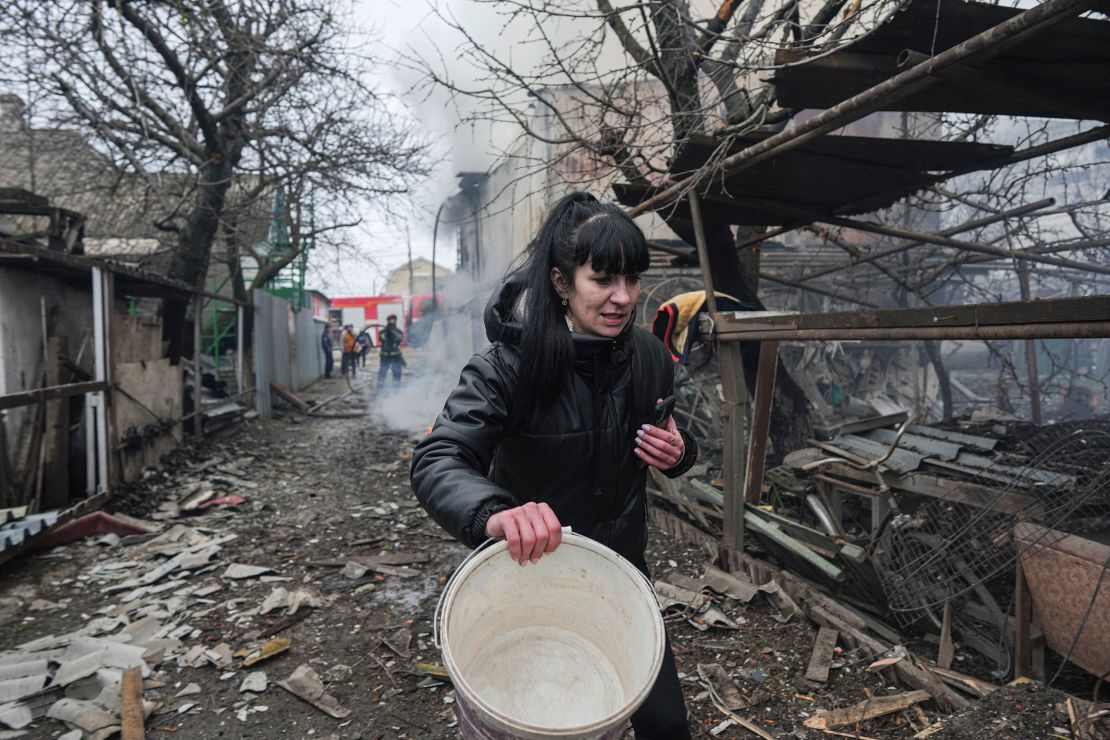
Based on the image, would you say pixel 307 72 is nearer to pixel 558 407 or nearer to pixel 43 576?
pixel 43 576

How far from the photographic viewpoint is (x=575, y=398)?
1870 millimetres

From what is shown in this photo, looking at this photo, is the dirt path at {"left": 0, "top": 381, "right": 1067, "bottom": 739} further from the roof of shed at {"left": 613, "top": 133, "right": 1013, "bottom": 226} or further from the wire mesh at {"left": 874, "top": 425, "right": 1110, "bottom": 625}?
the roof of shed at {"left": 613, "top": 133, "right": 1013, "bottom": 226}

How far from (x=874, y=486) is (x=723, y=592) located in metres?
1.80

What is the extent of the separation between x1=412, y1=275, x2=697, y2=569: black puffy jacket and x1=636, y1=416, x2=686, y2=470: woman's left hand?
9 cm

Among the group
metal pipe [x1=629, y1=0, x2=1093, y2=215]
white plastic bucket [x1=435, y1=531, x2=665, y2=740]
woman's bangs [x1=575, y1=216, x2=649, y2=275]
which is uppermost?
metal pipe [x1=629, y1=0, x2=1093, y2=215]

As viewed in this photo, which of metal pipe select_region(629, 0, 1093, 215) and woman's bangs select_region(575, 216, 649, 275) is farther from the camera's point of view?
metal pipe select_region(629, 0, 1093, 215)

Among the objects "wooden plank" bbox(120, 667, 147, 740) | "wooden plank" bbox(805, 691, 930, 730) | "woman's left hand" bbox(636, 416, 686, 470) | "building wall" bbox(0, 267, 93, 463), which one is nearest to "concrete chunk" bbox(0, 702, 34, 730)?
"wooden plank" bbox(120, 667, 147, 740)

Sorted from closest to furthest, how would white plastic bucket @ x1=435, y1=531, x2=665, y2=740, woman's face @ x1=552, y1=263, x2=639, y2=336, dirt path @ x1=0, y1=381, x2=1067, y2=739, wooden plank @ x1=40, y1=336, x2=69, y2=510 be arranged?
white plastic bucket @ x1=435, y1=531, x2=665, y2=740, woman's face @ x1=552, y1=263, x2=639, y2=336, dirt path @ x1=0, y1=381, x2=1067, y2=739, wooden plank @ x1=40, y1=336, x2=69, y2=510

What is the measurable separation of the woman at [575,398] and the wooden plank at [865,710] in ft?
5.11

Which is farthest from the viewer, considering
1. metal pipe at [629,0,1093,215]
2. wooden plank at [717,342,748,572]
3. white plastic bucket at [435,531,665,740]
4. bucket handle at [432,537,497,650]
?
wooden plank at [717,342,748,572]

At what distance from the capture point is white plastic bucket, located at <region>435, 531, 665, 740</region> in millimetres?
1485

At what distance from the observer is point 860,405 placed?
13.9m

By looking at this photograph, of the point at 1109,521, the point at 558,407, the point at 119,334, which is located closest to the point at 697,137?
the point at 558,407

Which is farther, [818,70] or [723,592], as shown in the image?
[723,592]
